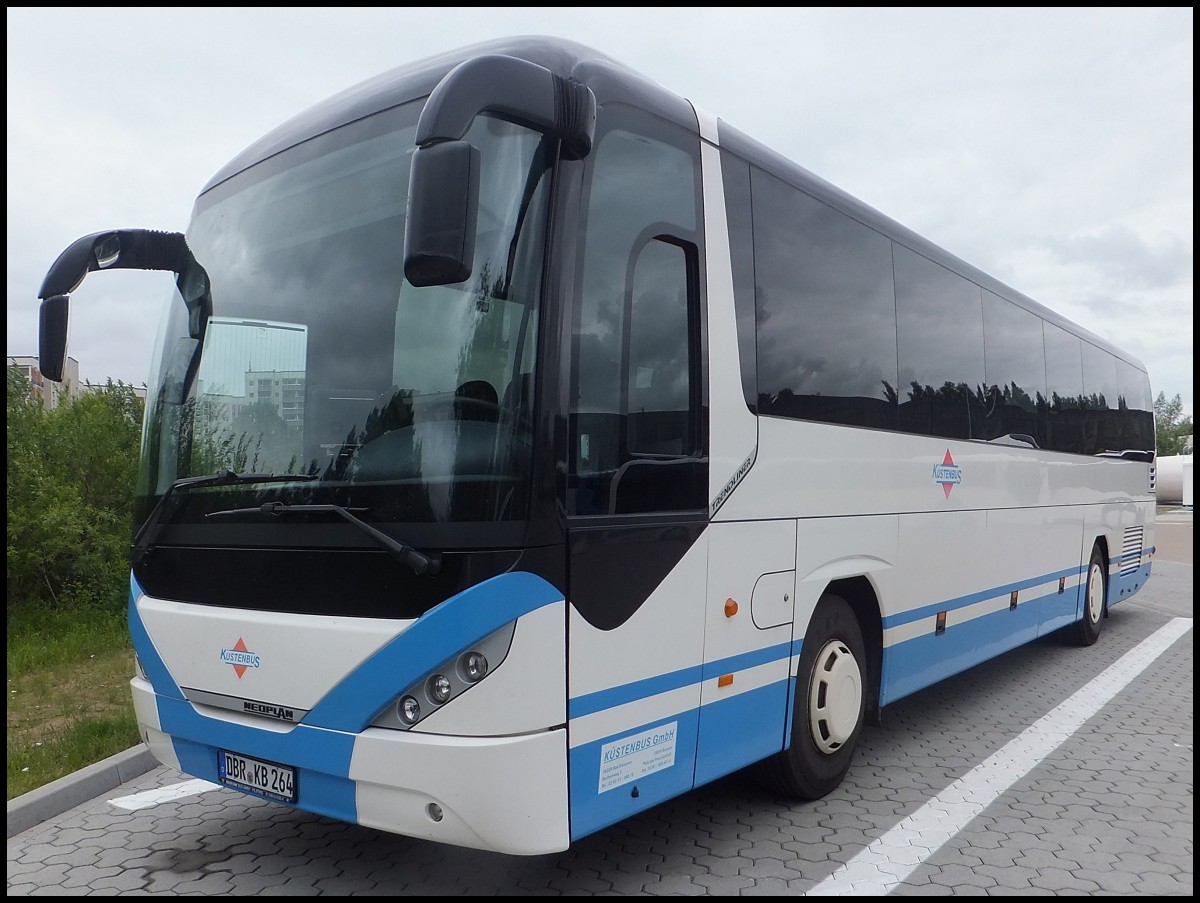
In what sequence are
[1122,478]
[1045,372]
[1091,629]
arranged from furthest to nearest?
[1122,478] < [1091,629] < [1045,372]

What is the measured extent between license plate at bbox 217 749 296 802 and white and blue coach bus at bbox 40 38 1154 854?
0.02 meters

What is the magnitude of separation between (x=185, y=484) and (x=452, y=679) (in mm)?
1578

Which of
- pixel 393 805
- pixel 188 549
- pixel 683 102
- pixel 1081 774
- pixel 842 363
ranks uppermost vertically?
pixel 683 102

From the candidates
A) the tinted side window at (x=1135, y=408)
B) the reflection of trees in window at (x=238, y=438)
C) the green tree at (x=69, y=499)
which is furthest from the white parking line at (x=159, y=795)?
the tinted side window at (x=1135, y=408)

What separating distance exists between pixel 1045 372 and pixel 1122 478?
3.22 meters

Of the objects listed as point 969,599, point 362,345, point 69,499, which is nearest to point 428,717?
point 362,345

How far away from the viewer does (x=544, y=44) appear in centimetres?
405

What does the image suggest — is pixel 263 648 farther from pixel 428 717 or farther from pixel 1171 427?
pixel 1171 427

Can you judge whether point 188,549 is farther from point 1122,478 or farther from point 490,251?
point 1122,478

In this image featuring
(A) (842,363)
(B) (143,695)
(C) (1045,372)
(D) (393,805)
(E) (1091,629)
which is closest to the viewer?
(D) (393,805)

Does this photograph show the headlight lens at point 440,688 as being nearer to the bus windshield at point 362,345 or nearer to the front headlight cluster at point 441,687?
the front headlight cluster at point 441,687

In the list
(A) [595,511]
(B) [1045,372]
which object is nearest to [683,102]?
(A) [595,511]

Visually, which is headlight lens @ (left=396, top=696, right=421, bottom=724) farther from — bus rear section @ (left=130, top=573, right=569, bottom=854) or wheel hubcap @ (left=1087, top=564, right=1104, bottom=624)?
wheel hubcap @ (left=1087, top=564, right=1104, bottom=624)

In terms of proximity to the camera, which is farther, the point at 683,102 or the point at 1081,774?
the point at 1081,774
